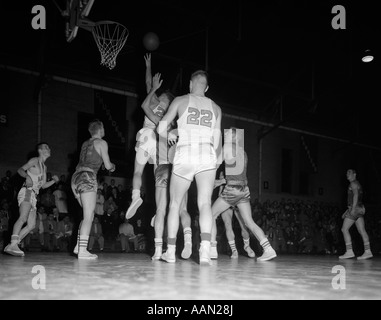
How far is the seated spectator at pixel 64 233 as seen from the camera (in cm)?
1067

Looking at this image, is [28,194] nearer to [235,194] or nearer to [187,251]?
[187,251]

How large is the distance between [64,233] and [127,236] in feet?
5.56

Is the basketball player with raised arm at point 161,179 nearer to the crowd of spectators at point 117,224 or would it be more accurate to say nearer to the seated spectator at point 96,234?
the crowd of spectators at point 117,224

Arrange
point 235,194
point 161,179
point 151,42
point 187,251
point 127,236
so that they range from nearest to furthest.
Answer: point 187,251, point 161,179, point 235,194, point 151,42, point 127,236

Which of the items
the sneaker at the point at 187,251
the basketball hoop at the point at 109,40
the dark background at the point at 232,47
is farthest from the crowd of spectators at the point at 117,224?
the sneaker at the point at 187,251

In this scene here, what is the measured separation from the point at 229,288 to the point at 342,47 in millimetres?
16414

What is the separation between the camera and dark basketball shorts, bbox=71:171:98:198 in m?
5.93

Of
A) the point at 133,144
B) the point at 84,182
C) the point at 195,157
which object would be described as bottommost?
the point at 84,182

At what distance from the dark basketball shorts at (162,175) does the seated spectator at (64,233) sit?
5.98m

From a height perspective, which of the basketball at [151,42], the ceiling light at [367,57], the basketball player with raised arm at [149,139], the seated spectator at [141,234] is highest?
the ceiling light at [367,57]

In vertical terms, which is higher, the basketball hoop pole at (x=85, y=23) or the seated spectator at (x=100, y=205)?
the basketball hoop pole at (x=85, y=23)

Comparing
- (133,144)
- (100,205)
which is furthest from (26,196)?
(133,144)

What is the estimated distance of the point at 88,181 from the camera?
5957 millimetres
